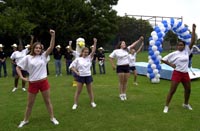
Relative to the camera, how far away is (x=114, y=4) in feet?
164

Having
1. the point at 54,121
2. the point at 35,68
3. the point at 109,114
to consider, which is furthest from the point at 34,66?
the point at 109,114

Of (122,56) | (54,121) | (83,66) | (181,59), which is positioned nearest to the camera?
(54,121)

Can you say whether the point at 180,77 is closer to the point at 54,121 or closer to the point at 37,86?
the point at 54,121

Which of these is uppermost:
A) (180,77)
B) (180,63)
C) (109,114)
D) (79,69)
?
(180,63)

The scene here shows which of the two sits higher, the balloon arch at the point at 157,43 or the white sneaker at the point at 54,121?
the balloon arch at the point at 157,43

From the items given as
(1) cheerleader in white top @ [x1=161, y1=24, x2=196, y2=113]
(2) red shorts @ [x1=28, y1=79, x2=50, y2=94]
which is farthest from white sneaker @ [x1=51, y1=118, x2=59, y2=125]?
(1) cheerleader in white top @ [x1=161, y1=24, x2=196, y2=113]

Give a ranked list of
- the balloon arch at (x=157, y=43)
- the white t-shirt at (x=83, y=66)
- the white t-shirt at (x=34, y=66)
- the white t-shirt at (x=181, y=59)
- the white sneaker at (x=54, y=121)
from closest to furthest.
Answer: the white t-shirt at (x=34, y=66)
the white sneaker at (x=54, y=121)
the white t-shirt at (x=181, y=59)
the white t-shirt at (x=83, y=66)
the balloon arch at (x=157, y=43)

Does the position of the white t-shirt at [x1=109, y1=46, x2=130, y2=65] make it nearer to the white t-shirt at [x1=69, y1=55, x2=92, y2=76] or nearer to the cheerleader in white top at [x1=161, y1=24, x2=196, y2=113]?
the white t-shirt at [x1=69, y1=55, x2=92, y2=76]

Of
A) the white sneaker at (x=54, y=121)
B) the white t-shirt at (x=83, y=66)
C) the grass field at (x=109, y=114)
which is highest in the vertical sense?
the white t-shirt at (x=83, y=66)

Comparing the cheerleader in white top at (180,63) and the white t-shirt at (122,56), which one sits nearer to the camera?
the cheerleader in white top at (180,63)

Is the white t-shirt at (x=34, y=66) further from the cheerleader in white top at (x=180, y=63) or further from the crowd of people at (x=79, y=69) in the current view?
the cheerleader in white top at (x=180, y=63)

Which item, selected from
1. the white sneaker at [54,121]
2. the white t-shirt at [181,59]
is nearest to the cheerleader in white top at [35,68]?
the white sneaker at [54,121]

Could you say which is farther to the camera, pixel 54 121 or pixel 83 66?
pixel 83 66

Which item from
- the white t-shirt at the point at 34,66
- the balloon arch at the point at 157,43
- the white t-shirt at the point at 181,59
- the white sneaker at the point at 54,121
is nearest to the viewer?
the white t-shirt at the point at 34,66
